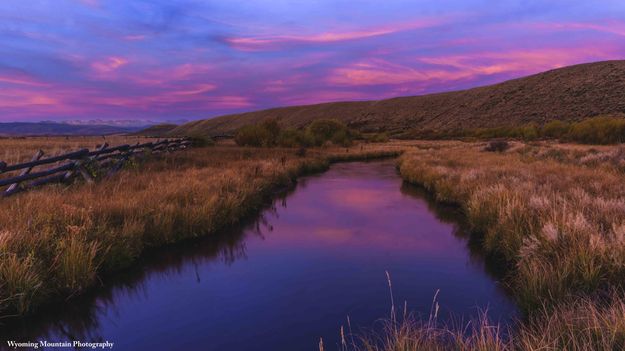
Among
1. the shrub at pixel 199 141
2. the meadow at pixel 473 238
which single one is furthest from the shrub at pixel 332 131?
the meadow at pixel 473 238

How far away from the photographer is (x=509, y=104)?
283ft

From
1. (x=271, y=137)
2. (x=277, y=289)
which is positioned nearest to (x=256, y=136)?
(x=271, y=137)

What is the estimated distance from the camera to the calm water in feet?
18.3

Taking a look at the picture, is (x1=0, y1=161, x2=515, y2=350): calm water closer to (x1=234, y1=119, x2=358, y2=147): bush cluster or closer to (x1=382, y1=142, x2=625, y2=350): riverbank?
(x1=382, y1=142, x2=625, y2=350): riverbank

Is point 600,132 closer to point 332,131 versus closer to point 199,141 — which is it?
point 332,131

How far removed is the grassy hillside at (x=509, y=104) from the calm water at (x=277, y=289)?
4755 centimetres

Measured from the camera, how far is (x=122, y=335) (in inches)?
220

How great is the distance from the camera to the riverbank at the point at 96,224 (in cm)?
562

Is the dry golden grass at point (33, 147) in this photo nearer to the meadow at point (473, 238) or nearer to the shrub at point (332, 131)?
the meadow at point (473, 238)

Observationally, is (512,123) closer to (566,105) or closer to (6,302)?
(566,105)

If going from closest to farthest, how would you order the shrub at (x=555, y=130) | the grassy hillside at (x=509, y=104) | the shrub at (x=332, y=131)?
the shrub at (x=555, y=130)
the shrub at (x=332, y=131)
the grassy hillside at (x=509, y=104)

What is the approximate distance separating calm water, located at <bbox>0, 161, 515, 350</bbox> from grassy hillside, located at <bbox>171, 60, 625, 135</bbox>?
47546mm

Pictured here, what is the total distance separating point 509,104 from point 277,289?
306 ft

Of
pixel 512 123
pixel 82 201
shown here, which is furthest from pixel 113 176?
pixel 512 123
